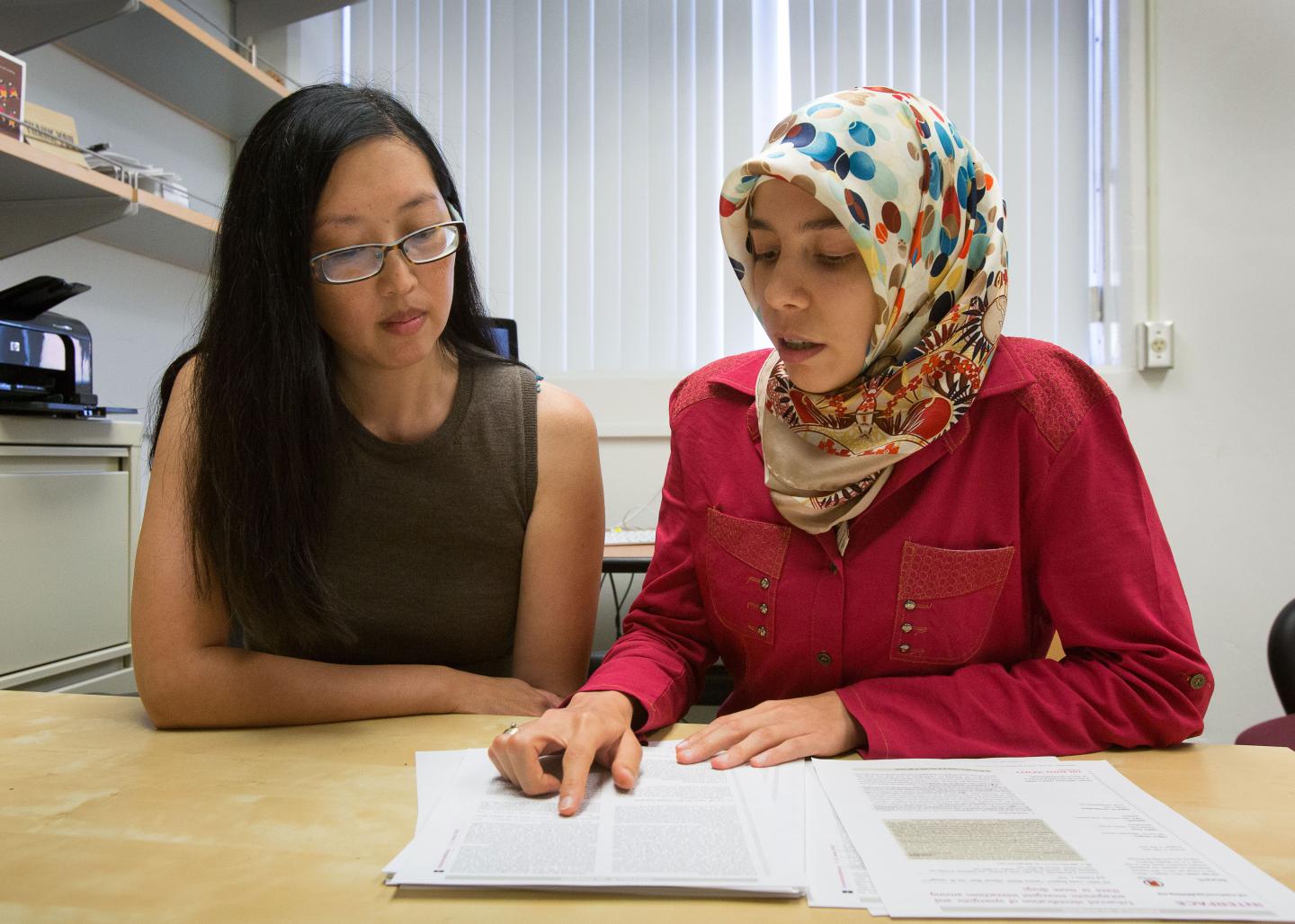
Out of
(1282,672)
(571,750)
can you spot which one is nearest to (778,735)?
(571,750)

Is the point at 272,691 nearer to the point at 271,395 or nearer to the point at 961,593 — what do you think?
the point at 271,395

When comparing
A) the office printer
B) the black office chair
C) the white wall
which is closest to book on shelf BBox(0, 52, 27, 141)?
the office printer

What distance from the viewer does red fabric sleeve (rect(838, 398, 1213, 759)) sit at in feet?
2.75

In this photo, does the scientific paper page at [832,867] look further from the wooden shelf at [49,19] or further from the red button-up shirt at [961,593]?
the wooden shelf at [49,19]

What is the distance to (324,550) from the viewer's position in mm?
1146

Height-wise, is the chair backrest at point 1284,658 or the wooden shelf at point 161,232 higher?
the wooden shelf at point 161,232

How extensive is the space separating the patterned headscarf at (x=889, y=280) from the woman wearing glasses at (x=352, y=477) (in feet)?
1.20

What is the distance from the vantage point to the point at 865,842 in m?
0.63

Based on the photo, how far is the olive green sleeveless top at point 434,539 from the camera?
1182 millimetres

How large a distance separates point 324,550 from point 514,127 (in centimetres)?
244

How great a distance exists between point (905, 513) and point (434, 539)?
23.9 inches

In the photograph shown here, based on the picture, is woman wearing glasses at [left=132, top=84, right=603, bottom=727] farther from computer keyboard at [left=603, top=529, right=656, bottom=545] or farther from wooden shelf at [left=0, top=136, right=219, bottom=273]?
computer keyboard at [left=603, top=529, right=656, bottom=545]

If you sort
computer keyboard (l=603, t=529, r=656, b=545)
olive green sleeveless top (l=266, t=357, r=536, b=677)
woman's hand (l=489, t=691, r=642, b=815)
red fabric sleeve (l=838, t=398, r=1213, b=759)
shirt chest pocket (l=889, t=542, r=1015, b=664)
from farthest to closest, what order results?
1. computer keyboard (l=603, t=529, r=656, b=545)
2. olive green sleeveless top (l=266, t=357, r=536, b=677)
3. shirt chest pocket (l=889, t=542, r=1015, b=664)
4. red fabric sleeve (l=838, t=398, r=1213, b=759)
5. woman's hand (l=489, t=691, r=642, b=815)

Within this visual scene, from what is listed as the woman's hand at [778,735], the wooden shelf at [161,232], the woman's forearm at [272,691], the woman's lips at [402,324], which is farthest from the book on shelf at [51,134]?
the woman's hand at [778,735]
